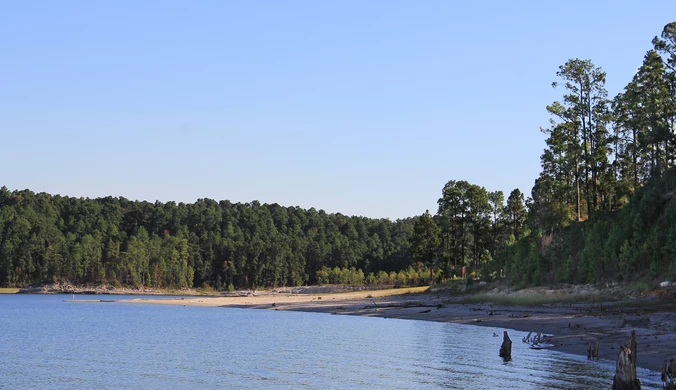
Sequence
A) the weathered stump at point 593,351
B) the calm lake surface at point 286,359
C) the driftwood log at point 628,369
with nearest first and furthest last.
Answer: the driftwood log at point 628,369
the calm lake surface at point 286,359
the weathered stump at point 593,351

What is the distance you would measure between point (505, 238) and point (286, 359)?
7870cm

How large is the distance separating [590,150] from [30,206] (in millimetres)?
166719

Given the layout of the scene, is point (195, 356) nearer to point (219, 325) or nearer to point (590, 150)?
point (219, 325)

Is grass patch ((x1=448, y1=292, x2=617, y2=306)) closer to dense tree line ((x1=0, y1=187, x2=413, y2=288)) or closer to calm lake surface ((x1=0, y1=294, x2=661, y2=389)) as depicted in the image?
calm lake surface ((x1=0, y1=294, x2=661, y2=389))

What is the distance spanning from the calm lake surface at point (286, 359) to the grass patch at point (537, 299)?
708 cm

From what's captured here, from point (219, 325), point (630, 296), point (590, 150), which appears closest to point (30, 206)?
point (219, 325)

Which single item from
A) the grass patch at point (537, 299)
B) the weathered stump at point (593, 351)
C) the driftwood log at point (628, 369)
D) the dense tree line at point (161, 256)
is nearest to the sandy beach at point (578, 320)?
the weathered stump at point (593, 351)

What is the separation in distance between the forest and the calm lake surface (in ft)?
46.3

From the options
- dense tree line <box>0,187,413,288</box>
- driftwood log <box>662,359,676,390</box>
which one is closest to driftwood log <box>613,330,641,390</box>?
driftwood log <box>662,359,676,390</box>

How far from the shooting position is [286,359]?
124ft

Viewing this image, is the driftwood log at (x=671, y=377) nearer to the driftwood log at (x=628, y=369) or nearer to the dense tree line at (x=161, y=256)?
the driftwood log at (x=628, y=369)

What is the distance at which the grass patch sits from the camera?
52156 millimetres

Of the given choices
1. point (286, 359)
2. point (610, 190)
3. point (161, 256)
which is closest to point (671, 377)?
point (286, 359)

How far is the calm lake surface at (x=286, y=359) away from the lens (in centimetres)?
2956
